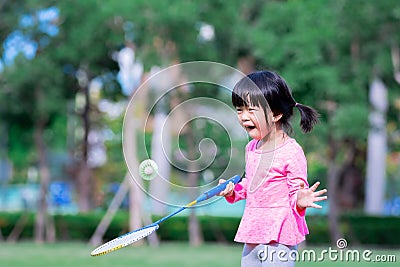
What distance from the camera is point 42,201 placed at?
1645 centimetres

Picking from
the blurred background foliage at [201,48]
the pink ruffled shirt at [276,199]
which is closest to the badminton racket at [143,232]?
the pink ruffled shirt at [276,199]

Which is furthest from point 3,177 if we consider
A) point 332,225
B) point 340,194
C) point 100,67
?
point 332,225

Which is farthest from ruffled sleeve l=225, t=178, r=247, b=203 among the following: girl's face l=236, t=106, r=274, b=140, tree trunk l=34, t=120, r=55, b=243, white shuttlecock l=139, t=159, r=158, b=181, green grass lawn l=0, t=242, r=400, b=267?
tree trunk l=34, t=120, r=55, b=243

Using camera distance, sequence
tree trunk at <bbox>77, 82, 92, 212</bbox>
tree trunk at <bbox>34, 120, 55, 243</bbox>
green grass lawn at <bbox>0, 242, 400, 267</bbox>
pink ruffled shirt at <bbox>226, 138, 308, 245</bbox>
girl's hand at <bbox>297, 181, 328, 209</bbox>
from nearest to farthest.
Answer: girl's hand at <bbox>297, 181, 328, 209</bbox>, pink ruffled shirt at <bbox>226, 138, 308, 245</bbox>, green grass lawn at <bbox>0, 242, 400, 267</bbox>, tree trunk at <bbox>34, 120, 55, 243</bbox>, tree trunk at <bbox>77, 82, 92, 212</bbox>

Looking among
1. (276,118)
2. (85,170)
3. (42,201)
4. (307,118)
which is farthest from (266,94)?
(85,170)

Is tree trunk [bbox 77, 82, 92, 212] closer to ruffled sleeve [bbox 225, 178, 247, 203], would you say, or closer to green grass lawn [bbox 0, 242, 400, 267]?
green grass lawn [bbox 0, 242, 400, 267]

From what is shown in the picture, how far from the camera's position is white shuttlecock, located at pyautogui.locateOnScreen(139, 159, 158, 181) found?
4160 millimetres

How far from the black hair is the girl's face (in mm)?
22

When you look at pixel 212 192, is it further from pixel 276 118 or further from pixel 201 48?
pixel 201 48

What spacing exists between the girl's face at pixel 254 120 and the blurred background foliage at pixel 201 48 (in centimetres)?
896

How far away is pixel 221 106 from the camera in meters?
4.05

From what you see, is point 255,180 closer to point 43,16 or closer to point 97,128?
point 43,16

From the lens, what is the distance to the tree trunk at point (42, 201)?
16438mm

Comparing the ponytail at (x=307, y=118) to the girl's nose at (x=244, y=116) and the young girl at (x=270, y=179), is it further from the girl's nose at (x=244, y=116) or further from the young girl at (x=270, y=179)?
the girl's nose at (x=244, y=116)
